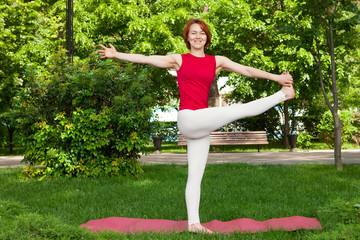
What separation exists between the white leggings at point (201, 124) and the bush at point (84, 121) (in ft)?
14.1

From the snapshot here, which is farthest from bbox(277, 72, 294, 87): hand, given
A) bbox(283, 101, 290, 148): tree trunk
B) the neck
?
bbox(283, 101, 290, 148): tree trunk

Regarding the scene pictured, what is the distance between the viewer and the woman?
13.3 ft

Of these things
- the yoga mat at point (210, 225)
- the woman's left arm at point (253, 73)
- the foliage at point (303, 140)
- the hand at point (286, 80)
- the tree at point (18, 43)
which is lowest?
the yoga mat at point (210, 225)

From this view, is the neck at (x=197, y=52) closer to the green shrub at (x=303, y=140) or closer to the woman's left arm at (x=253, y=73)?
the woman's left arm at (x=253, y=73)

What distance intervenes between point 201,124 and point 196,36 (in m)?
1.00

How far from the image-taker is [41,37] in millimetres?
16359

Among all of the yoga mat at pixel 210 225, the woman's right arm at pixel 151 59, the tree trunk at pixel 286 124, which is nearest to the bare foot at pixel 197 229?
the yoga mat at pixel 210 225

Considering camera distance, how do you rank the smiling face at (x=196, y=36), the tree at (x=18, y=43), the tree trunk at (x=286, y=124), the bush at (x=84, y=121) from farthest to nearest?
the tree trunk at (x=286, y=124) < the tree at (x=18, y=43) < the bush at (x=84, y=121) < the smiling face at (x=196, y=36)

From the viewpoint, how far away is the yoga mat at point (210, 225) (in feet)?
14.9

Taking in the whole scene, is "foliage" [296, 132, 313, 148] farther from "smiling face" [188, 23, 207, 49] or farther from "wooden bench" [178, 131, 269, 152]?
"smiling face" [188, 23, 207, 49]

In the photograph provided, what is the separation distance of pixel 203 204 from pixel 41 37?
12735 millimetres

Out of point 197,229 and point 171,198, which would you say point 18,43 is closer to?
point 171,198

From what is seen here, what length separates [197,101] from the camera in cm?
420

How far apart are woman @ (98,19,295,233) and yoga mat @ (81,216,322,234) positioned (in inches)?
18.0
